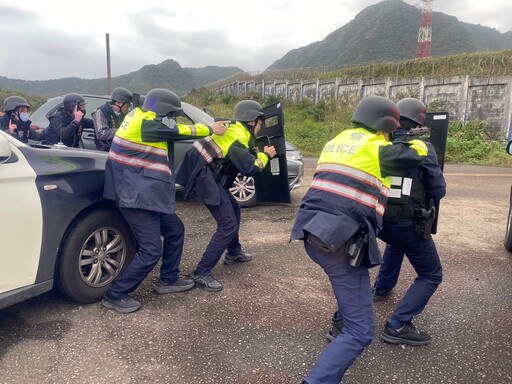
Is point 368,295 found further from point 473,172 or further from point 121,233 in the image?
point 473,172

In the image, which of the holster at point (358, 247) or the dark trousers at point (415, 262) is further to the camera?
the dark trousers at point (415, 262)

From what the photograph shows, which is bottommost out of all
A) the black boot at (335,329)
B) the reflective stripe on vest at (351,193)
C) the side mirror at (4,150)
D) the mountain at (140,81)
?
the black boot at (335,329)

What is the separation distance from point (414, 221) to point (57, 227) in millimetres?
2442

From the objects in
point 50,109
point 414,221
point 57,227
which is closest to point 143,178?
point 57,227

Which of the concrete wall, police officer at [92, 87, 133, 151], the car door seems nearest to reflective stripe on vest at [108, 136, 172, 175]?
the car door

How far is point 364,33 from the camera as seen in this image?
95.8 m

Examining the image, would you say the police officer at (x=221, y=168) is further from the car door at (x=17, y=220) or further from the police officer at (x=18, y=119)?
the police officer at (x=18, y=119)

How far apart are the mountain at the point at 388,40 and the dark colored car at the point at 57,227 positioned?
75.4 m

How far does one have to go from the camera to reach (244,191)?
21.7 ft

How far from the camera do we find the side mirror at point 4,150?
2617 mm

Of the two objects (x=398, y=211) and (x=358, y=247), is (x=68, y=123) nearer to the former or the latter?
(x=398, y=211)

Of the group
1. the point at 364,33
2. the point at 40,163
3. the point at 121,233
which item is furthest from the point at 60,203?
the point at 364,33

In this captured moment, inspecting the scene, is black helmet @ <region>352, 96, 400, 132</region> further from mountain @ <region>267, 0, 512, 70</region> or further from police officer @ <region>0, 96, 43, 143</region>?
mountain @ <region>267, 0, 512, 70</region>

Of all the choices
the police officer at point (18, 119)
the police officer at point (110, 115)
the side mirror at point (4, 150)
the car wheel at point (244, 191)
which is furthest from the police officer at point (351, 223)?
the police officer at point (18, 119)
